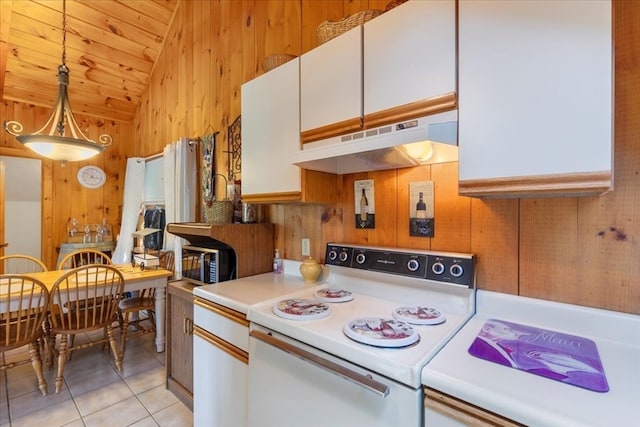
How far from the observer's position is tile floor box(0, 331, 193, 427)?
72.8 inches

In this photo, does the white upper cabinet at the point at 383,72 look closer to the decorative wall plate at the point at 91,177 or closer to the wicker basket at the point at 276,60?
the wicker basket at the point at 276,60

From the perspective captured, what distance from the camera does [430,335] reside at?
1.01 m

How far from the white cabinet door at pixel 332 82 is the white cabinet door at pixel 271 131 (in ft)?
0.23

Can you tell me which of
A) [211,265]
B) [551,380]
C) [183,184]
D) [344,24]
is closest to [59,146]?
Result: [183,184]

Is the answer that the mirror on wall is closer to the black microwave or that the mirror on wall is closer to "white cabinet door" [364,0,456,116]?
the black microwave

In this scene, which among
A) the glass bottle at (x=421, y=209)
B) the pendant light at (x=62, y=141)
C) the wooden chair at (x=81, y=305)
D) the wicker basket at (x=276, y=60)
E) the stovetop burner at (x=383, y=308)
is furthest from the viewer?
the wooden chair at (x=81, y=305)

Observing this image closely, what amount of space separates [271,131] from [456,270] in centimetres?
117

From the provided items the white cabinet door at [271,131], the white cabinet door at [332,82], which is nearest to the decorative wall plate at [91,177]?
the white cabinet door at [271,131]

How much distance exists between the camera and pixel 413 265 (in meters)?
1.32

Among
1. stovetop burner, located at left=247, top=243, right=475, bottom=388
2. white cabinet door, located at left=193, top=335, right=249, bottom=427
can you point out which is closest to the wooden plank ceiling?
white cabinet door, located at left=193, top=335, right=249, bottom=427

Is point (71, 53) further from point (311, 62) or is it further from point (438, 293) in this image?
point (438, 293)

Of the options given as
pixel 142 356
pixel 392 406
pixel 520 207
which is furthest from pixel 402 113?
pixel 142 356

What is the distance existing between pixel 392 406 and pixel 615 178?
1.02 meters

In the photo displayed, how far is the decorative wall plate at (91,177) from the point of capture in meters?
3.98
